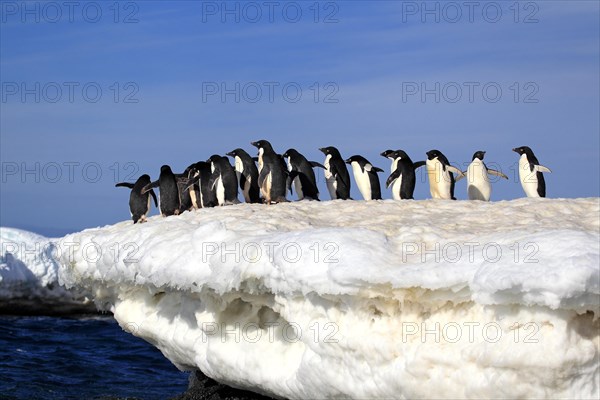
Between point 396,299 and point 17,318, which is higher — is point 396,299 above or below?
above

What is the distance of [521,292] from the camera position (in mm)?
7281

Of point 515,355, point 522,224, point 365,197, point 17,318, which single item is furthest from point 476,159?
point 17,318

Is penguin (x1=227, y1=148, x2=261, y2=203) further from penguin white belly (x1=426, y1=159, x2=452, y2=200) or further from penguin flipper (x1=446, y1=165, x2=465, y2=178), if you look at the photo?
penguin flipper (x1=446, y1=165, x2=465, y2=178)

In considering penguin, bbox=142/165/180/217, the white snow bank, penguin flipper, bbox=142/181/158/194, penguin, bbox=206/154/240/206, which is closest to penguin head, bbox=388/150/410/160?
penguin, bbox=206/154/240/206

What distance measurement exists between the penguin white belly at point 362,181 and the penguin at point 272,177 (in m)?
2.23

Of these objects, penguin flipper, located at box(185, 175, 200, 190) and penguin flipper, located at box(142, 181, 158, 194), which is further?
penguin flipper, located at box(185, 175, 200, 190)

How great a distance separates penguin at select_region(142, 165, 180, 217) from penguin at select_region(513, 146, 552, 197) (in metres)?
6.27

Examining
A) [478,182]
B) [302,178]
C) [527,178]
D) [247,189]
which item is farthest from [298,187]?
[527,178]

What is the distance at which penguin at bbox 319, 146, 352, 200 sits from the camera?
53.4 ft

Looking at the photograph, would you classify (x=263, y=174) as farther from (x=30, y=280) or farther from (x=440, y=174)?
(x=30, y=280)

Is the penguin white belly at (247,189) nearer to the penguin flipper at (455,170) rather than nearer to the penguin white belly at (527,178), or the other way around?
the penguin flipper at (455,170)

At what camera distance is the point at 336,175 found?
16.3 meters

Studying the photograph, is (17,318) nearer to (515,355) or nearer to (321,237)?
(321,237)

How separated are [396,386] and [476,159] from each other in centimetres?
914
